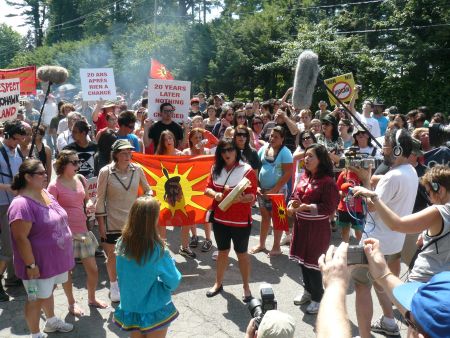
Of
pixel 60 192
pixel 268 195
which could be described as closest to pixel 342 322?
pixel 60 192

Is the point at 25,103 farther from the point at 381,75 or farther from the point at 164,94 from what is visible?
the point at 381,75

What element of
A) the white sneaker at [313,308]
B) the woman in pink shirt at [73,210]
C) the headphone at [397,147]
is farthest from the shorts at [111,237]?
the headphone at [397,147]

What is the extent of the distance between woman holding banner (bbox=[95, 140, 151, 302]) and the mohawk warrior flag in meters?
1.34

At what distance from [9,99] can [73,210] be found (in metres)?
2.37

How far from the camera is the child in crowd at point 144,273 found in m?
3.78

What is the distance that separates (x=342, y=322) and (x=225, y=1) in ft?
188

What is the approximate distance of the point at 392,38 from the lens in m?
24.8

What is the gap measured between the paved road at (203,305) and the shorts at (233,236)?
63 cm

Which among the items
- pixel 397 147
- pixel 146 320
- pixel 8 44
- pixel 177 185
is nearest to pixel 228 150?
pixel 177 185

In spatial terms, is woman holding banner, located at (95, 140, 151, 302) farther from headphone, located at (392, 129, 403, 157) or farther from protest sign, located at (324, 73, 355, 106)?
protest sign, located at (324, 73, 355, 106)

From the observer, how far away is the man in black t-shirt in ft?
27.7

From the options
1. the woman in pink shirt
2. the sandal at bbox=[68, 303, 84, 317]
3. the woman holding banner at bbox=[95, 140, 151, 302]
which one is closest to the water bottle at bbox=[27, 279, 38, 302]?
Result: the woman in pink shirt

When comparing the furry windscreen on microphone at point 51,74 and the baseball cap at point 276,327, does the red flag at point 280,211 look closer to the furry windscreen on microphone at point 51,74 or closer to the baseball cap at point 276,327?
the furry windscreen on microphone at point 51,74

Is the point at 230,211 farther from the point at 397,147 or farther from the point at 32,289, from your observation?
the point at 32,289
